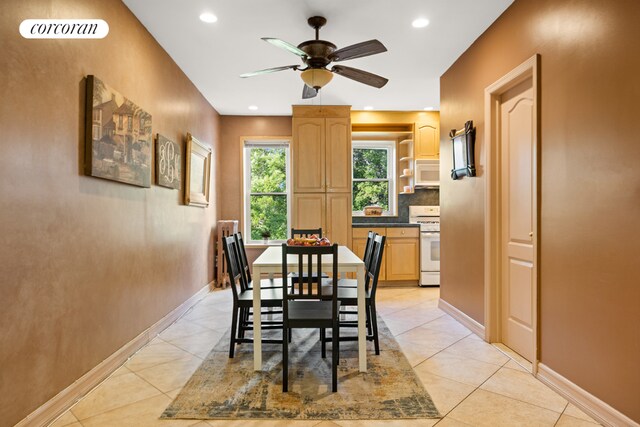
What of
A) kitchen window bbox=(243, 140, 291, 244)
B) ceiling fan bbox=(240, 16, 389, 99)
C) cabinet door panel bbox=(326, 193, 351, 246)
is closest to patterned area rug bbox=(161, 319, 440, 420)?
ceiling fan bbox=(240, 16, 389, 99)

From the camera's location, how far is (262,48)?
3.68 m

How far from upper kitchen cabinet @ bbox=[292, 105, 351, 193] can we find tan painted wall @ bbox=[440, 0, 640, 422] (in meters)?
3.00

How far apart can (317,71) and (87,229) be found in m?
1.94

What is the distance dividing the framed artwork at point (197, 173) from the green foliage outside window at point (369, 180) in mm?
2384

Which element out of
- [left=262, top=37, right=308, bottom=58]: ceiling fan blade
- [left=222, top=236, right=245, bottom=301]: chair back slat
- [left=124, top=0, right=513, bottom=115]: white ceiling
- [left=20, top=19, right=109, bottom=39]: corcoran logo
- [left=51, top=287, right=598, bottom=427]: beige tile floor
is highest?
[left=124, top=0, right=513, bottom=115]: white ceiling

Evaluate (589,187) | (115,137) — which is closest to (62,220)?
(115,137)

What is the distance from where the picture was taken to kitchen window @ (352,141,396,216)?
6.37 metres

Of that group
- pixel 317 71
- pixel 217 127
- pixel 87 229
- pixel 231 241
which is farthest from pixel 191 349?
pixel 217 127

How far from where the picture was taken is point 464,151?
3658mm

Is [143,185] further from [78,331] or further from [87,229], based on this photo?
[78,331]

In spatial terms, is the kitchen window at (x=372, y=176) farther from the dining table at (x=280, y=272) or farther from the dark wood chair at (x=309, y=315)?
the dark wood chair at (x=309, y=315)

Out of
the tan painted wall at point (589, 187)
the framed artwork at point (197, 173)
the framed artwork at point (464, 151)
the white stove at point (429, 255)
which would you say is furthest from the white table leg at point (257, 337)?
the white stove at point (429, 255)

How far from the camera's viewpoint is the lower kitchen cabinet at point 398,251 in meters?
5.67

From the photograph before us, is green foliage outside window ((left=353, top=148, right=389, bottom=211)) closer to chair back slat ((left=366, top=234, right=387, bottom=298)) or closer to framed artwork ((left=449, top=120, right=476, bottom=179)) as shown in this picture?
framed artwork ((left=449, top=120, right=476, bottom=179))
